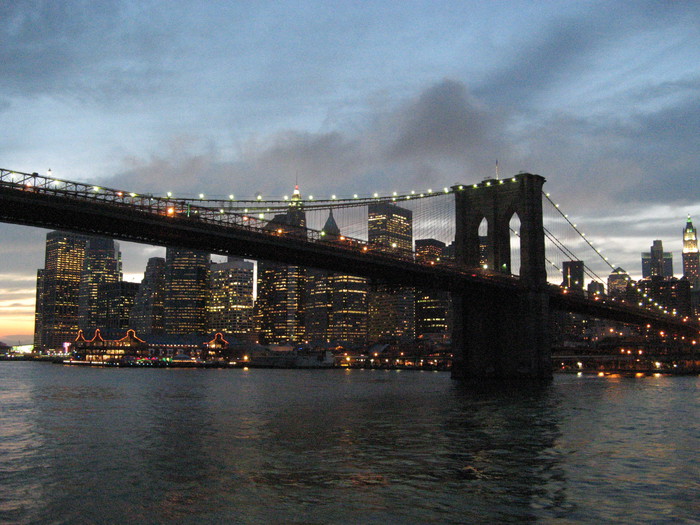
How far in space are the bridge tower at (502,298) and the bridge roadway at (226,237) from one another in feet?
4.28

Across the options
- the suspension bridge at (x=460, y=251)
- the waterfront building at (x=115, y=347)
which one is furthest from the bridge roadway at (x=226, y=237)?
the waterfront building at (x=115, y=347)

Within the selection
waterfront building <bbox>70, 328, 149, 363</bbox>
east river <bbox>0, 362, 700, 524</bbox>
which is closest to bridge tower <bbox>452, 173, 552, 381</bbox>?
east river <bbox>0, 362, 700, 524</bbox>

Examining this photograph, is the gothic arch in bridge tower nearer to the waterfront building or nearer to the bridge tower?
the bridge tower

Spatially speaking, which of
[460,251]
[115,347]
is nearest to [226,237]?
[460,251]

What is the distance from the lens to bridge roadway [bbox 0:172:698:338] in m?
43.0

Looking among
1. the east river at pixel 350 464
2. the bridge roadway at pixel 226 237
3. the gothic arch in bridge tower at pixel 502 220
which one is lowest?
the east river at pixel 350 464

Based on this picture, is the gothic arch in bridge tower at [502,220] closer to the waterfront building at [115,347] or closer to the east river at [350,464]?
the east river at [350,464]

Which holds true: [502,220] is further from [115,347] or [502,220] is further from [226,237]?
[115,347]

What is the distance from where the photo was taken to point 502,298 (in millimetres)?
68938

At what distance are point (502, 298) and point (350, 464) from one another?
49.1 metres

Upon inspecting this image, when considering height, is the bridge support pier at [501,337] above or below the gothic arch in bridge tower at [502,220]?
below

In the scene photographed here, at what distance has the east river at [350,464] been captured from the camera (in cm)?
1653

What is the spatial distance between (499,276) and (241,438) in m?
42.4

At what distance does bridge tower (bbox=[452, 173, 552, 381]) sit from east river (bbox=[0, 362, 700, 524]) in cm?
2432
